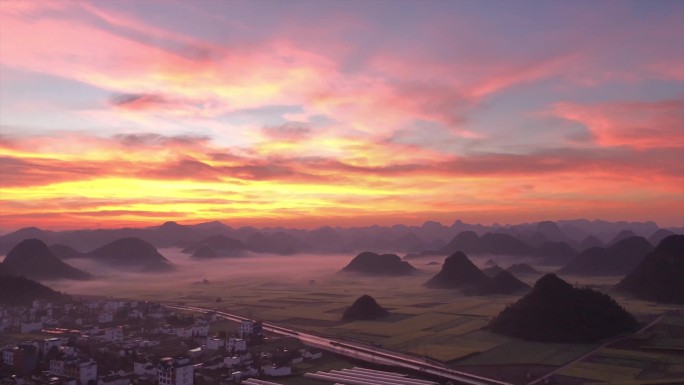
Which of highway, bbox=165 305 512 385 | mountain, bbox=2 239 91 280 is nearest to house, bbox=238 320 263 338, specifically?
highway, bbox=165 305 512 385

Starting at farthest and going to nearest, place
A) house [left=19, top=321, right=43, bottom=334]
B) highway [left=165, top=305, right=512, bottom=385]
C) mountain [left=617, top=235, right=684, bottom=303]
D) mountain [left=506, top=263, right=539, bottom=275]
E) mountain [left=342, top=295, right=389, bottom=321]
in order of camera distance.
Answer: mountain [left=506, top=263, right=539, bottom=275], mountain [left=617, top=235, right=684, bottom=303], mountain [left=342, top=295, right=389, bottom=321], house [left=19, top=321, right=43, bottom=334], highway [left=165, top=305, right=512, bottom=385]

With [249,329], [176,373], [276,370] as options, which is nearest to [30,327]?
[249,329]

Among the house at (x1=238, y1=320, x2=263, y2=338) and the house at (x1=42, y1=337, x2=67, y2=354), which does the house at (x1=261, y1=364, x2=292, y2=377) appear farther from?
the house at (x1=42, y1=337, x2=67, y2=354)

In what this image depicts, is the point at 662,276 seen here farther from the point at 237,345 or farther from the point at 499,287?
the point at 237,345

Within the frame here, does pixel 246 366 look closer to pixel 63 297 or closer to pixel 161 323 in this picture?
pixel 161 323

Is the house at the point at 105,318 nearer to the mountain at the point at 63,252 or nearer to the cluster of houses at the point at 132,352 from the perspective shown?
the cluster of houses at the point at 132,352

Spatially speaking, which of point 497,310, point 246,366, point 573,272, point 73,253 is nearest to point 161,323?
point 246,366
